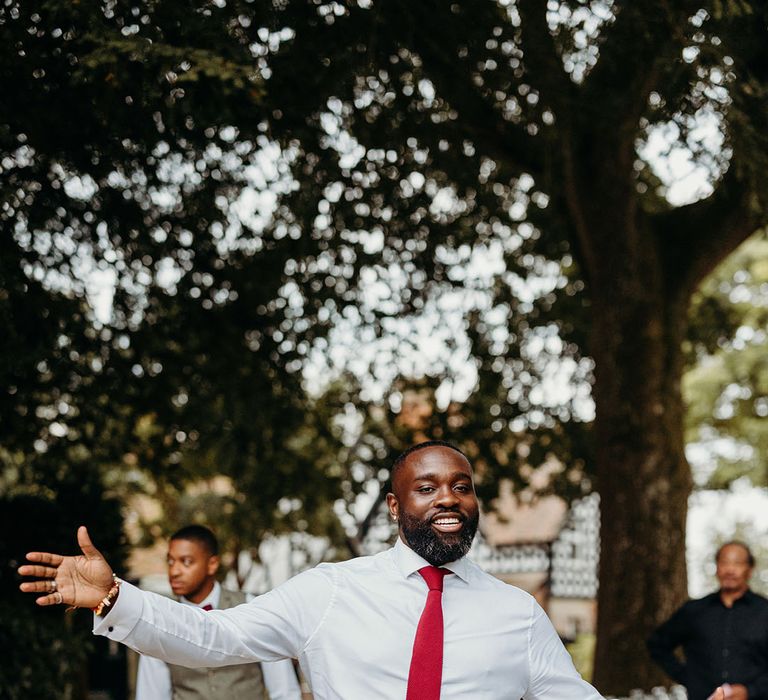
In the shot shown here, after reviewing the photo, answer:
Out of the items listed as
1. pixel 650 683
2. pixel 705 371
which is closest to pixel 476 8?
pixel 650 683

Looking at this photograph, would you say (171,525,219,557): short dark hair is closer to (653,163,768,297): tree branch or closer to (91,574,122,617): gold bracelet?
(91,574,122,617): gold bracelet

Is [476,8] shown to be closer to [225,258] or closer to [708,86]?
[708,86]

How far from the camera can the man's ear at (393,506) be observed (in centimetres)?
417

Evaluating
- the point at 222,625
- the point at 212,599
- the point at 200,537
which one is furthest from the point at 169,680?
the point at 222,625

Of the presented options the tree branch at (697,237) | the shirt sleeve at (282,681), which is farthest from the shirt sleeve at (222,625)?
the tree branch at (697,237)

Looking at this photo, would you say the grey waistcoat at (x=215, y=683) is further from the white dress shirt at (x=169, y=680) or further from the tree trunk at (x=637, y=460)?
the tree trunk at (x=637, y=460)

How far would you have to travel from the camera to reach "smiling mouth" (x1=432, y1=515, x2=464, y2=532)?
394 cm

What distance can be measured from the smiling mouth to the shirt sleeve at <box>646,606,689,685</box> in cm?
504

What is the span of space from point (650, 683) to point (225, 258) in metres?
6.25

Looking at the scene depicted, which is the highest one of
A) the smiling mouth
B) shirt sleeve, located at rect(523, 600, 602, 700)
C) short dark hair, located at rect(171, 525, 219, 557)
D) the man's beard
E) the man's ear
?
short dark hair, located at rect(171, 525, 219, 557)

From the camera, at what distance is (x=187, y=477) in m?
13.7

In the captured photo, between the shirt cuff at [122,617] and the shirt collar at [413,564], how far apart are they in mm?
951

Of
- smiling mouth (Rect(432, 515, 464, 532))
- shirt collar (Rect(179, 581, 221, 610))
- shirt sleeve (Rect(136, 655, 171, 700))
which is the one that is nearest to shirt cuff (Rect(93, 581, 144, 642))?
smiling mouth (Rect(432, 515, 464, 532))

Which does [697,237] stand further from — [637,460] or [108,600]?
[108,600]
